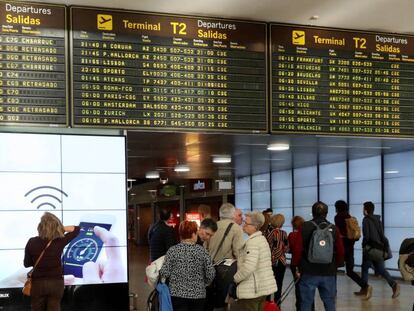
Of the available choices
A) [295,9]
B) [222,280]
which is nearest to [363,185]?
[295,9]

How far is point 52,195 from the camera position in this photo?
5.55 meters

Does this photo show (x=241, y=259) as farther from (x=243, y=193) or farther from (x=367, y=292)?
(x=243, y=193)

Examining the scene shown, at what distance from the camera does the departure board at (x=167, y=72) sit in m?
5.50

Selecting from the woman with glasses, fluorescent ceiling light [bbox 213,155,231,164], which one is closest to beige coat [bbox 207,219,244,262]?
the woman with glasses

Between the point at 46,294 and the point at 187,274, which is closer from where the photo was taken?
the point at 187,274

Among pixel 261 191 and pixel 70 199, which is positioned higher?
pixel 70 199

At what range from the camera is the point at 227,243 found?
602 centimetres

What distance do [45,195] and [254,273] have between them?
2.16 metres

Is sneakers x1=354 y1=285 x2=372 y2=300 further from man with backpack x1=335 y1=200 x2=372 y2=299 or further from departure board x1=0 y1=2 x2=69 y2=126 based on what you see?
departure board x1=0 y1=2 x2=69 y2=126

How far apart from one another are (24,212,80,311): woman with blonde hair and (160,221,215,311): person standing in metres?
1.04

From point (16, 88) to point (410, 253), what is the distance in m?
4.11

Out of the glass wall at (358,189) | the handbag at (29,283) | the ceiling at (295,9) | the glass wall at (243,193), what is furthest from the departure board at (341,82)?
the glass wall at (243,193)

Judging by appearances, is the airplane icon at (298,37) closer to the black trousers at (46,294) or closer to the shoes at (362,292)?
the black trousers at (46,294)

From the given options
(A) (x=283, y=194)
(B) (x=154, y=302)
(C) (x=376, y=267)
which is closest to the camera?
(B) (x=154, y=302)
